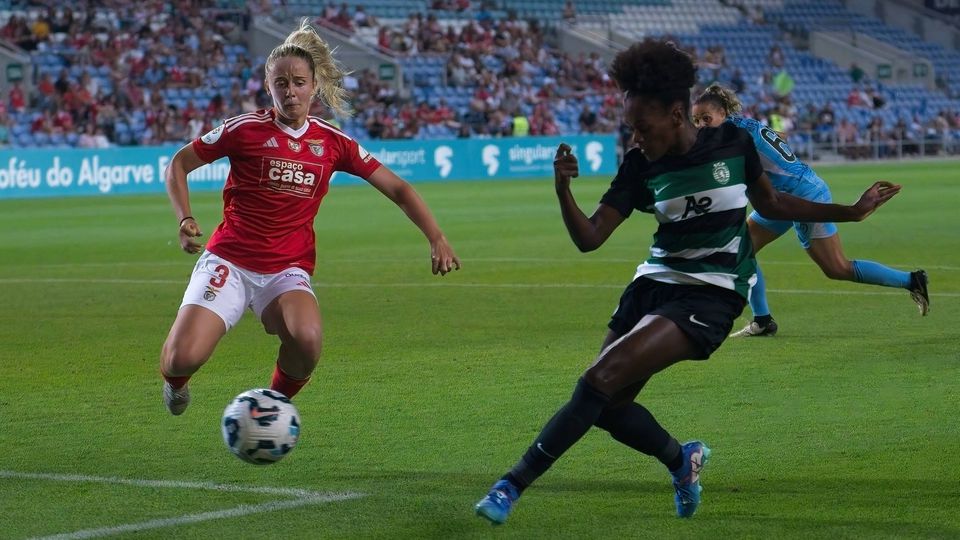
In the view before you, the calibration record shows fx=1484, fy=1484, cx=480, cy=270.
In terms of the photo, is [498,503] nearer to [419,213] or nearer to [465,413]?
[419,213]

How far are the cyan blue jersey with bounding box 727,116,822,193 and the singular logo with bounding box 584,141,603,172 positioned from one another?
3146 cm

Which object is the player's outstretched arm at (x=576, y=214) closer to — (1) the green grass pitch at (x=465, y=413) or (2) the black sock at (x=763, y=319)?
(1) the green grass pitch at (x=465, y=413)

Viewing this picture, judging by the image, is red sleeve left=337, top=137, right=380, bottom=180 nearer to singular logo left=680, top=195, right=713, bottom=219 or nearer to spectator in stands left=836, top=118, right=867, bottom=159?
singular logo left=680, top=195, right=713, bottom=219

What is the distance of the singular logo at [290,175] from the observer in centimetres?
721

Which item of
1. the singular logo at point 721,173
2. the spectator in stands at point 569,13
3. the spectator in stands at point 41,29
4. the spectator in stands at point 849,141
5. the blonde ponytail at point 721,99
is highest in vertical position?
the singular logo at point 721,173

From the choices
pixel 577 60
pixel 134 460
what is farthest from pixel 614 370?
pixel 577 60

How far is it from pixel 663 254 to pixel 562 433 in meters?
0.89

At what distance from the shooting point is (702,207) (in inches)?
233

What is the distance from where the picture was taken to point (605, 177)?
40.4 m

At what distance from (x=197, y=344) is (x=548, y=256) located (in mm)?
12171

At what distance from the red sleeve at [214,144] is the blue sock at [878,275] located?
600cm

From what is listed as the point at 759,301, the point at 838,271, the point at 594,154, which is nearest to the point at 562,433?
the point at 759,301

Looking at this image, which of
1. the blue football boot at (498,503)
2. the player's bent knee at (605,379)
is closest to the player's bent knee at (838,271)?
the player's bent knee at (605,379)

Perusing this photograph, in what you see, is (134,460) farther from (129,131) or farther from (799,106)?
(799,106)
